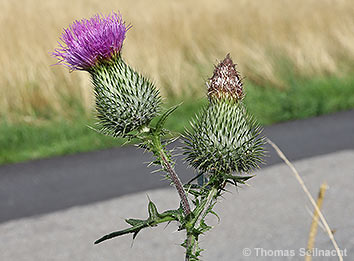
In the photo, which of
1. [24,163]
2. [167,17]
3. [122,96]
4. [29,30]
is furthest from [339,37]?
[122,96]

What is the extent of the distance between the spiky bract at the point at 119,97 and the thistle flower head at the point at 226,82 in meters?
0.22

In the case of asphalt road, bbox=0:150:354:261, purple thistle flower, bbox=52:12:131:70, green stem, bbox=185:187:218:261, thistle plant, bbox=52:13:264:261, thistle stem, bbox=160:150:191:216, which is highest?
purple thistle flower, bbox=52:12:131:70

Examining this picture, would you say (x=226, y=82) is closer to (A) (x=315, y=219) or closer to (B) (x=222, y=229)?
Answer: (A) (x=315, y=219)

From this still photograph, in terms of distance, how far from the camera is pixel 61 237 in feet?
19.3

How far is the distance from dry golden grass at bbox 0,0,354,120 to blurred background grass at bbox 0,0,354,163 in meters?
0.02

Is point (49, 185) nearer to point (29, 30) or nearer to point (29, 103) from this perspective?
point (29, 103)

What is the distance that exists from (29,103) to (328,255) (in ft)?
17.9

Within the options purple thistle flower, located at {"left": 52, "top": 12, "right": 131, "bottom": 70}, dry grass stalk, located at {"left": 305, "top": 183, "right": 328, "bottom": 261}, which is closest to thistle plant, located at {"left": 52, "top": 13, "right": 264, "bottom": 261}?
purple thistle flower, located at {"left": 52, "top": 12, "right": 131, "bottom": 70}

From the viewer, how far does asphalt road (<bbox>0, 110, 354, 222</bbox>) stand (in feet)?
22.1

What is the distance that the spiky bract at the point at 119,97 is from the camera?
226 cm

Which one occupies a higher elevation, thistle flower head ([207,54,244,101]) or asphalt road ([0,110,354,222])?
thistle flower head ([207,54,244,101])

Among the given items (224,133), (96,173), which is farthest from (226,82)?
(96,173)

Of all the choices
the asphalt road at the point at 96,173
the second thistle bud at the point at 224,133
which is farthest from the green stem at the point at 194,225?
the asphalt road at the point at 96,173

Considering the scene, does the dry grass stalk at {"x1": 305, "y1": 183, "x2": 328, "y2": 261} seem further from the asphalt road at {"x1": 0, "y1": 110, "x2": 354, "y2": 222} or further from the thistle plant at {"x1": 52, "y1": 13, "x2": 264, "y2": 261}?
the asphalt road at {"x1": 0, "y1": 110, "x2": 354, "y2": 222}
